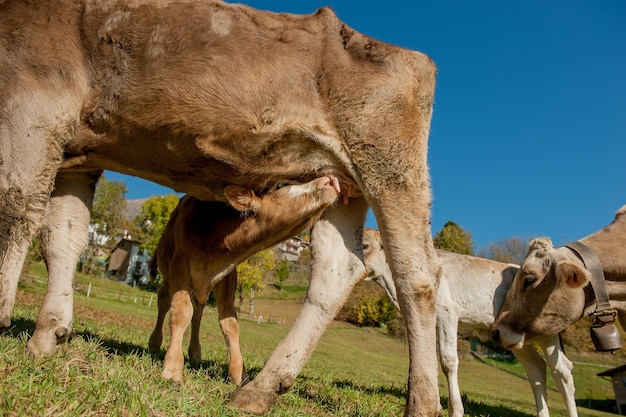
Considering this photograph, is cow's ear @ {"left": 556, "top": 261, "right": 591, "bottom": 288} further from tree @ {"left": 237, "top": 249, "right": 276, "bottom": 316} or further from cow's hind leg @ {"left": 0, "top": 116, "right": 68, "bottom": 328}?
tree @ {"left": 237, "top": 249, "right": 276, "bottom": 316}

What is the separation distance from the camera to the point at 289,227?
201 inches

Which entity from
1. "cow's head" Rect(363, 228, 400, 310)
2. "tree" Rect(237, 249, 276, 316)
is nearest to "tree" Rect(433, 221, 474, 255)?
"tree" Rect(237, 249, 276, 316)

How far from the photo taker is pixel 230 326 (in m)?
5.82

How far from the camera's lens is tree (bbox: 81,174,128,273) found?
5556 cm

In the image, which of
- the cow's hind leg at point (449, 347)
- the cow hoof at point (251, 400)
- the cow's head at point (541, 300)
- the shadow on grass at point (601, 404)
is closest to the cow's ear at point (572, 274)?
the cow's head at point (541, 300)

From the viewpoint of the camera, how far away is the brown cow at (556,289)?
641 centimetres

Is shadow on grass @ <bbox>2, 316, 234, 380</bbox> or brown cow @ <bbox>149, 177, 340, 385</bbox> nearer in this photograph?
shadow on grass @ <bbox>2, 316, 234, 380</bbox>

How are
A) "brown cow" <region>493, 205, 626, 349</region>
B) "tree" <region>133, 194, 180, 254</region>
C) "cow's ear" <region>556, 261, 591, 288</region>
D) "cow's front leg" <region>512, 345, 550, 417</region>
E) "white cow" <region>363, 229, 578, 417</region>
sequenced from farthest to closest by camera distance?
"tree" <region>133, 194, 180, 254</region> < "cow's front leg" <region>512, 345, 550, 417</region> < "white cow" <region>363, 229, 578, 417</region> < "brown cow" <region>493, 205, 626, 349</region> < "cow's ear" <region>556, 261, 591, 288</region>

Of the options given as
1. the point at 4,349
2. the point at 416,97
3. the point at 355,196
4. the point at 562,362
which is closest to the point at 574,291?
the point at 562,362

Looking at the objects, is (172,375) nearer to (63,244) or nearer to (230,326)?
(63,244)

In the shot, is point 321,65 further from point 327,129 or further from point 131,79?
point 131,79

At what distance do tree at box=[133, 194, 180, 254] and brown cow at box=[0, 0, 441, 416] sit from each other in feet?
199

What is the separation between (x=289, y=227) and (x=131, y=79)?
2.10 m

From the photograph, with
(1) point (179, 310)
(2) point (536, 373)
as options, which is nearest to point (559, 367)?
(2) point (536, 373)
